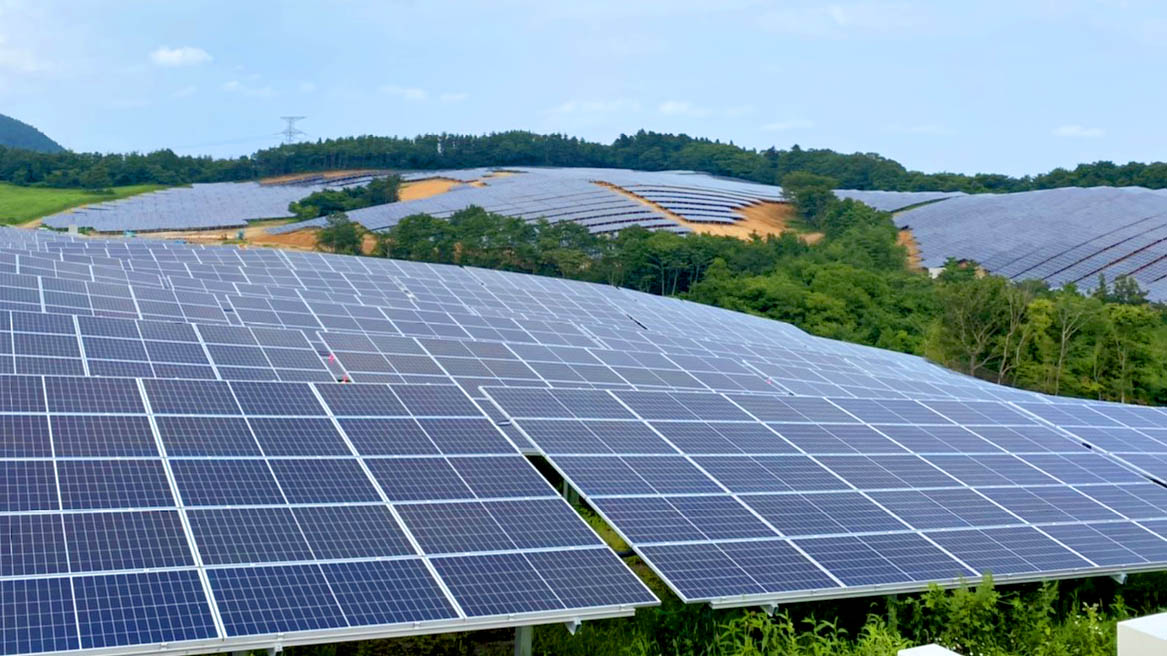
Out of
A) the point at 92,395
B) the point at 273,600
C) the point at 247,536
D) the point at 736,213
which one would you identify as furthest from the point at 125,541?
the point at 736,213

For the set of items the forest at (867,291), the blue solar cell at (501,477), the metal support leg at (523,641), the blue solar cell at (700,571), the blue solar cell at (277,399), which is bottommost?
the forest at (867,291)

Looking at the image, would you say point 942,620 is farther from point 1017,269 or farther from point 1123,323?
point 1017,269

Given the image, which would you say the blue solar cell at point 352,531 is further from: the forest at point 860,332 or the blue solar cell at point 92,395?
the blue solar cell at point 92,395

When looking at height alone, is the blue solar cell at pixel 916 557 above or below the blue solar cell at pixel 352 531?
below

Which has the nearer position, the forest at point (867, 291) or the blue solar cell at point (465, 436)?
the blue solar cell at point (465, 436)

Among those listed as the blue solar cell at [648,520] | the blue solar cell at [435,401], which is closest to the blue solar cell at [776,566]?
the blue solar cell at [648,520]

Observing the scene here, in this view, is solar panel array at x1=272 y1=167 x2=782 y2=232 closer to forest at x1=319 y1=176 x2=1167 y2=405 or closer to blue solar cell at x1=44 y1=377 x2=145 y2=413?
forest at x1=319 y1=176 x2=1167 y2=405

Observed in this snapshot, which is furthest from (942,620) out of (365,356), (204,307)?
(204,307)
